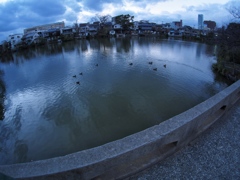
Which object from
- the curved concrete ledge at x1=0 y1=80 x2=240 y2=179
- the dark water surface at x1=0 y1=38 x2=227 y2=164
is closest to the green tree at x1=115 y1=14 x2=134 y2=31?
the dark water surface at x1=0 y1=38 x2=227 y2=164

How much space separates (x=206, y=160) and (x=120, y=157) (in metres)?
1.79

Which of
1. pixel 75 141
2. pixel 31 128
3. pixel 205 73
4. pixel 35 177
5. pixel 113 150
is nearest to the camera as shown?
pixel 35 177

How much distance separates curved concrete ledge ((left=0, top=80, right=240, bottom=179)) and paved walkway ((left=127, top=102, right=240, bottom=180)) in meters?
0.13

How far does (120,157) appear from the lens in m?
2.05

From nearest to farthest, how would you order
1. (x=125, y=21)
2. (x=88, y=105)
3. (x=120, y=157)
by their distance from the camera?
(x=120, y=157)
(x=88, y=105)
(x=125, y=21)

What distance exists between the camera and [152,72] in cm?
1280

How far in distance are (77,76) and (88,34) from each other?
4391 cm

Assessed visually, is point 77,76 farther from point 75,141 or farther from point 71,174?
point 71,174

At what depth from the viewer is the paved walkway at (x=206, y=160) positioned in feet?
7.70

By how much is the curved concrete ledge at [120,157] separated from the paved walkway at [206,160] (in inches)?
5.2

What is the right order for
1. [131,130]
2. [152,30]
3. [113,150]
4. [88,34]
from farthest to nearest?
[152,30] → [88,34] → [131,130] → [113,150]

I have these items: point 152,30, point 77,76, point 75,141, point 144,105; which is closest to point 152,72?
point 144,105

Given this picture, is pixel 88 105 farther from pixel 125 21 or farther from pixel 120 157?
pixel 125 21

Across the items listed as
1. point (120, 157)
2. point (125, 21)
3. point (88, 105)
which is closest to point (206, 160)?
point (120, 157)
